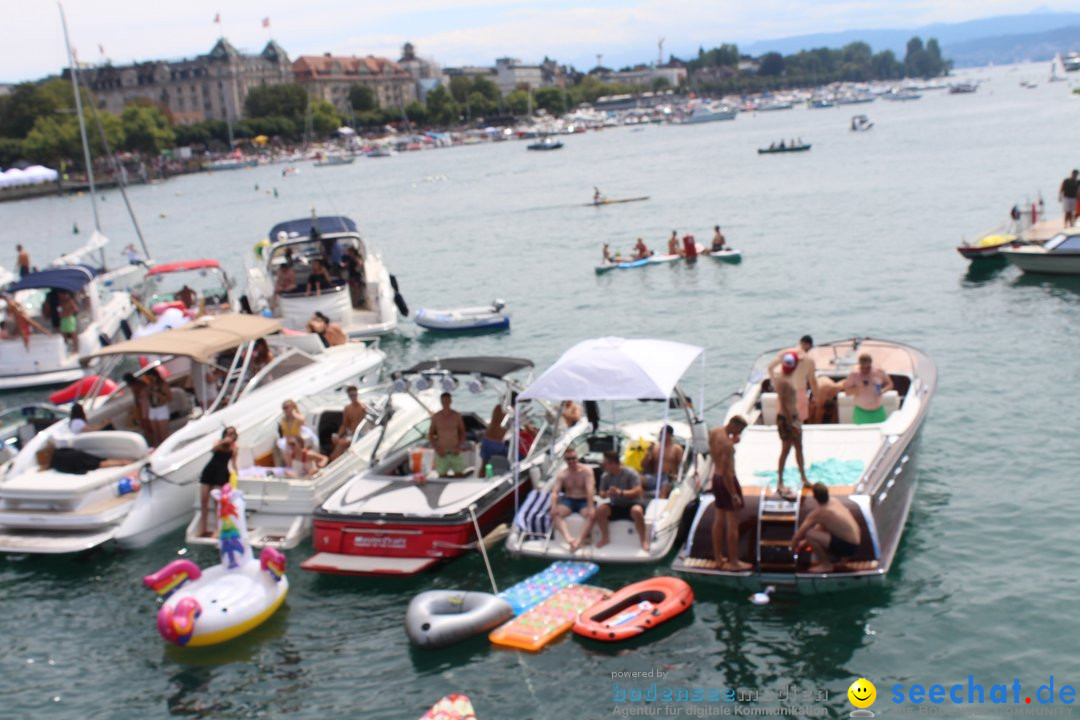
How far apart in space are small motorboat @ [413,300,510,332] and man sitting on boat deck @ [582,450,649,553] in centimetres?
1733

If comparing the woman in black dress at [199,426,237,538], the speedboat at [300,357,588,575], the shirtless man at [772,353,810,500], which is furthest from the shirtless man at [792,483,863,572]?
the woman in black dress at [199,426,237,538]

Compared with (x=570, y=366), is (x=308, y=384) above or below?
below

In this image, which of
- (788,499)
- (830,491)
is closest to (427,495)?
(788,499)

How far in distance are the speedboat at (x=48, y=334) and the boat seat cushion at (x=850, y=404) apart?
1896 centimetres

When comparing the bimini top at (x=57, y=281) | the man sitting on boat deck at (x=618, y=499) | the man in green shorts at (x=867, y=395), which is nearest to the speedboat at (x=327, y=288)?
the bimini top at (x=57, y=281)

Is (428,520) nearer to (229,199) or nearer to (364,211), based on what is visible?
(364,211)

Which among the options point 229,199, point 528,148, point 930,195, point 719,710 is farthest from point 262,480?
point 528,148

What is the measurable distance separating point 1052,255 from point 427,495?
75.7ft

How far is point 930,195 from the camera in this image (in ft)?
194

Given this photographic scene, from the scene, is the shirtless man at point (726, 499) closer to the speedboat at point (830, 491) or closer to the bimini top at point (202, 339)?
the speedboat at point (830, 491)

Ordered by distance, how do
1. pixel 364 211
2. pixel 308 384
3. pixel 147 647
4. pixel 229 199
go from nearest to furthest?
pixel 147 647, pixel 308 384, pixel 364 211, pixel 229 199

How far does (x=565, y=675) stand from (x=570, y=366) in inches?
176

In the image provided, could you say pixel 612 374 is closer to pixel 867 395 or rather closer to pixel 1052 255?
pixel 867 395

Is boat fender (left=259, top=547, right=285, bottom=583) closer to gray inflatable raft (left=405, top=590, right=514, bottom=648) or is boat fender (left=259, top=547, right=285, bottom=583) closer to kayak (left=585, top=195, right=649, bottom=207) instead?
gray inflatable raft (left=405, top=590, right=514, bottom=648)
